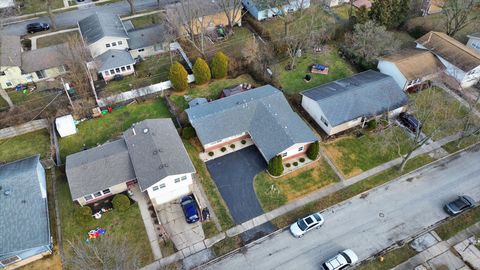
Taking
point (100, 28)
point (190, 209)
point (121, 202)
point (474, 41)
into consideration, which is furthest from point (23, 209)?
point (474, 41)

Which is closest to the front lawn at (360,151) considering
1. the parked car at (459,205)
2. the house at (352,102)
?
the house at (352,102)

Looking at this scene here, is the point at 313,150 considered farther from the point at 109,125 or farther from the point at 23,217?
the point at 23,217

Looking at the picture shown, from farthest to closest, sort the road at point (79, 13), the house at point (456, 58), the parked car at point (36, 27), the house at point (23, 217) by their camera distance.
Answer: the road at point (79, 13)
the parked car at point (36, 27)
the house at point (456, 58)
the house at point (23, 217)

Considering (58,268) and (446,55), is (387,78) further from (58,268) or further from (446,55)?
(58,268)

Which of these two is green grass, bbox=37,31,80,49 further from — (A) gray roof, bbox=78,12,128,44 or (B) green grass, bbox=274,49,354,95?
(B) green grass, bbox=274,49,354,95

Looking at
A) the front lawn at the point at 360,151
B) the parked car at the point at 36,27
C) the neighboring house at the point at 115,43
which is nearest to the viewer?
the front lawn at the point at 360,151

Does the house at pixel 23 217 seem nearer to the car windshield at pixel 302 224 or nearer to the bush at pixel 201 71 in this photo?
the bush at pixel 201 71

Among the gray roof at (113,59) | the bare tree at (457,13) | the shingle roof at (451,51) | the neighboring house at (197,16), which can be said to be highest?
the neighboring house at (197,16)

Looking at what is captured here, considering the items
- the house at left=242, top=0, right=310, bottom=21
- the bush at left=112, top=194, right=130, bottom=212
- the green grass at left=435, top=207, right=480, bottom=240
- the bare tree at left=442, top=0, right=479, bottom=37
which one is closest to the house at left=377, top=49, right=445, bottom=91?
the bare tree at left=442, top=0, right=479, bottom=37
